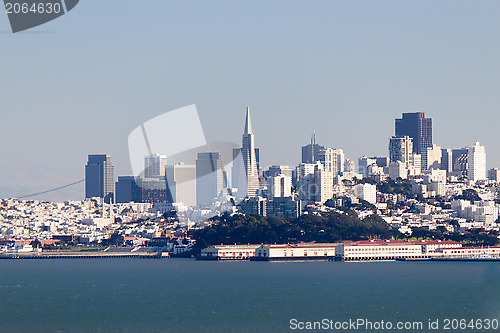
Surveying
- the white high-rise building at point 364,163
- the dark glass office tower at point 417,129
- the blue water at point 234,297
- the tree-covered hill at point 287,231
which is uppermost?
the dark glass office tower at point 417,129

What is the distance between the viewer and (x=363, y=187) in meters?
92.0

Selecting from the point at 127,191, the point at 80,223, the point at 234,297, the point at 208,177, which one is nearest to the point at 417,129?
the point at 208,177

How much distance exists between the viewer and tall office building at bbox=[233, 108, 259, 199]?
108 metres

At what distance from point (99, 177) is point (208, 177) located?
34.3m

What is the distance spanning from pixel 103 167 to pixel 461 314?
4748 inches

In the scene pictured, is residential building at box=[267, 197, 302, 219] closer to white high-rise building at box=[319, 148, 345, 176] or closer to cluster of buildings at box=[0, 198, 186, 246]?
cluster of buildings at box=[0, 198, 186, 246]

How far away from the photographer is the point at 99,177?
149625mm

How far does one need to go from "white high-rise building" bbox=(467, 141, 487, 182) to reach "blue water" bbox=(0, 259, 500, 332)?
62.4 m

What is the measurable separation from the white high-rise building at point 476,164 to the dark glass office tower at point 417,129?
12076 millimetres

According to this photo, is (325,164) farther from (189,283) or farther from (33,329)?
(33,329)

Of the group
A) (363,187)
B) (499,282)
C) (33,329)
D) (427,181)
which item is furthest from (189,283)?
(427,181)

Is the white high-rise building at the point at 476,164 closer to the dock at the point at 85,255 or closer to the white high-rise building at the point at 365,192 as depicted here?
the white high-rise building at the point at 365,192

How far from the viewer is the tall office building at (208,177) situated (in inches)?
4259

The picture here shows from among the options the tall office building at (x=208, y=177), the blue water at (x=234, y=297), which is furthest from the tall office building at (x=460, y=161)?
the blue water at (x=234, y=297)
